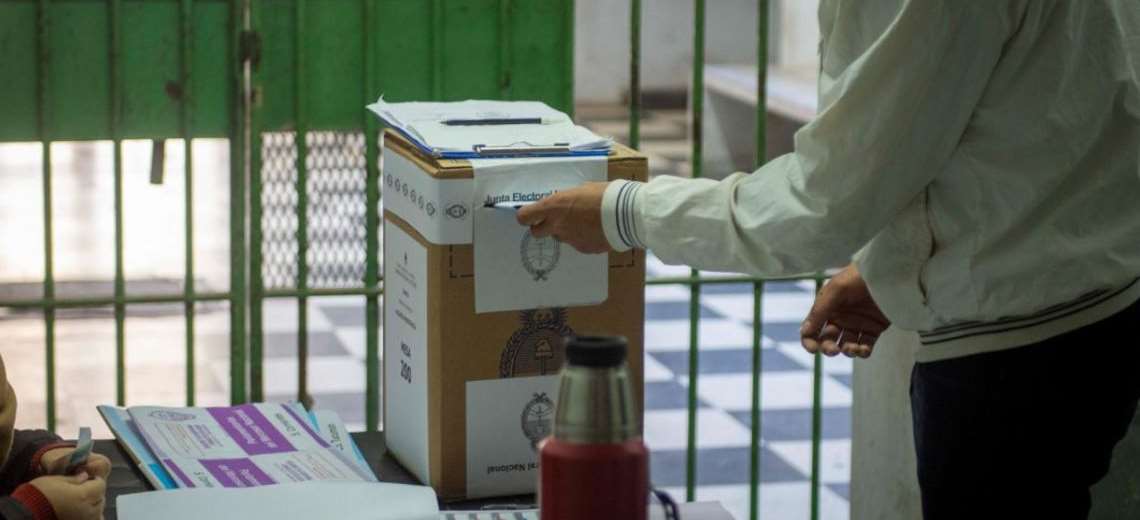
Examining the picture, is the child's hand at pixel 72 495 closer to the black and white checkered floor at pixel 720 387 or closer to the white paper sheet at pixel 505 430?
the white paper sheet at pixel 505 430

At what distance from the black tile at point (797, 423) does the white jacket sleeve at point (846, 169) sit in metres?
2.86

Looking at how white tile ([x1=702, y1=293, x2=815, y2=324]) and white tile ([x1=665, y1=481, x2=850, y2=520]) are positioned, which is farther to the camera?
white tile ([x1=702, y1=293, x2=815, y2=324])

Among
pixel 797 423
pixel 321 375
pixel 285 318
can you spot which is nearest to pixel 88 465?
pixel 797 423

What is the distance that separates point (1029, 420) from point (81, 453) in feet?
3.01

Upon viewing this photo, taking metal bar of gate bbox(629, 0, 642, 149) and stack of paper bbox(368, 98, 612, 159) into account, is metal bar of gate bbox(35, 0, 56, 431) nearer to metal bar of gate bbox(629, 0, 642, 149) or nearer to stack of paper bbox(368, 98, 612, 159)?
stack of paper bbox(368, 98, 612, 159)

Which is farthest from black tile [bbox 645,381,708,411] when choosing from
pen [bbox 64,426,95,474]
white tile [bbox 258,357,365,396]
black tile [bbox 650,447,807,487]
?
pen [bbox 64,426,95,474]

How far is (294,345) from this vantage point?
5.18 meters

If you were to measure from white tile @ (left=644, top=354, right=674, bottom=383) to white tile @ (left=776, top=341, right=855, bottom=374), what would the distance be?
43 cm

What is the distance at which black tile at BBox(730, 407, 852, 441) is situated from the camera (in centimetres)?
443

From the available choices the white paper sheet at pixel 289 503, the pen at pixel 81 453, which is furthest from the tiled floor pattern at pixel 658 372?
the pen at pixel 81 453

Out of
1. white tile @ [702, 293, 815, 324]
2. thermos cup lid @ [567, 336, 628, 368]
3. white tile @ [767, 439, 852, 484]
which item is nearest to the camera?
thermos cup lid @ [567, 336, 628, 368]

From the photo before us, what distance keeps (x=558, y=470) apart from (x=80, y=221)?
20.5 ft

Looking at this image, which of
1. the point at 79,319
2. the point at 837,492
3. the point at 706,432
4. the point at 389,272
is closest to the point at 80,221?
the point at 79,319

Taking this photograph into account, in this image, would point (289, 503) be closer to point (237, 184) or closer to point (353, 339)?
point (237, 184)
